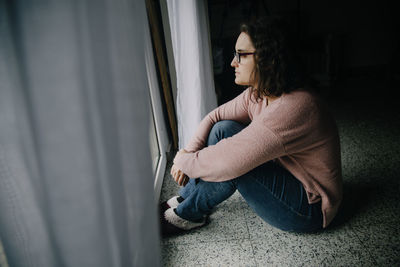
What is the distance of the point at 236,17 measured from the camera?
3629 millimetres

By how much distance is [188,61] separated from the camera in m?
1.42

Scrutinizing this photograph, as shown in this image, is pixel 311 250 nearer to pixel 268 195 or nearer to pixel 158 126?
pixel 268 195

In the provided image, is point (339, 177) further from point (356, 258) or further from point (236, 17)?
point (236, 17)

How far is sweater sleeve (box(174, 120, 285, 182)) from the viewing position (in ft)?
2.66

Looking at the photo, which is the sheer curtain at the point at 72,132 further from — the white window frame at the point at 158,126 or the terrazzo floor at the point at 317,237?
the white window frame at the point at 158,126

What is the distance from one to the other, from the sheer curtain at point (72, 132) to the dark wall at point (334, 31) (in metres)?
3.17

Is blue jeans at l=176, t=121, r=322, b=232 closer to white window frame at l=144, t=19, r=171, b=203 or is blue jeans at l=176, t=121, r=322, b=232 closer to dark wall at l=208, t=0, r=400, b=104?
white window frame at l=144, t=19, r=171, b=203

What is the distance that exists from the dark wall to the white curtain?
2046 mm

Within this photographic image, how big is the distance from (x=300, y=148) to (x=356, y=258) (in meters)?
0.54

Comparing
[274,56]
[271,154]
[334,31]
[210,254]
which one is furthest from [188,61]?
[334,31]

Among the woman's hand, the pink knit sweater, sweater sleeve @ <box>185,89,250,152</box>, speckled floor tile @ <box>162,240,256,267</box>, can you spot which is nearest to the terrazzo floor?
speckled floor tile @ <box>162,240,256,267</box>

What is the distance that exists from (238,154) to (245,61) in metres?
0.34

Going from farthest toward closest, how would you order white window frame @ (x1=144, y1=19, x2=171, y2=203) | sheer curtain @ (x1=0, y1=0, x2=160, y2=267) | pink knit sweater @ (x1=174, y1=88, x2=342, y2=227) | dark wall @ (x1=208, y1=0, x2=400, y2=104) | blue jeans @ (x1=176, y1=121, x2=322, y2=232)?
dark wall @ (x1=208, y1=0, x2=400, y2=104) < white window frame @ (x1=144, y1=19, x2=171, y2=203) < blue jeans @ (x1=176, y1=121, x2=322, y2=232) < pink knit sweater @ (x1=174, y1=88, x2=342, y2=227) < sheer curtain @ (x1=0, y1=0, x2=160, y2=267)

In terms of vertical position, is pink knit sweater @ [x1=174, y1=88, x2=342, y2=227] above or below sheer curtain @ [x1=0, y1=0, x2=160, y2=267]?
below
